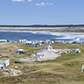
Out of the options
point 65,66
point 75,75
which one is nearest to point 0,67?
point 65,66

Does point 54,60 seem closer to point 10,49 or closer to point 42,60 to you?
point 42,60

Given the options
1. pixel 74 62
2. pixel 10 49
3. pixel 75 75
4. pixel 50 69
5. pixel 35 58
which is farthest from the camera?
pixel 10 49

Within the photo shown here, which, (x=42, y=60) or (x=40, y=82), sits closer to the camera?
(x=40, y=82)

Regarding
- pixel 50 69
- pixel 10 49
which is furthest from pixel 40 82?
pixel 10 49

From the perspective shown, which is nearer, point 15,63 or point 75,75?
point 75,75

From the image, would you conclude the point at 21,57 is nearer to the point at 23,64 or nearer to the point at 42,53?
the point at 42,53

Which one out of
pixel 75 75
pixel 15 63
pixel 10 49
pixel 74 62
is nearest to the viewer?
pixel 75 75

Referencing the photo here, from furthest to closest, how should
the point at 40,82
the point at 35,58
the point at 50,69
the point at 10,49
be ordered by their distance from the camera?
the point at 10,49 < the point at 35,58 < the point at 50,69 < the point at 40,82

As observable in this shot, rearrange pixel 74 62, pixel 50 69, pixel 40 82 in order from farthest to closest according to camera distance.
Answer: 1. pixel 74 62
2. pixel 50 69
3. pixel 40 82
